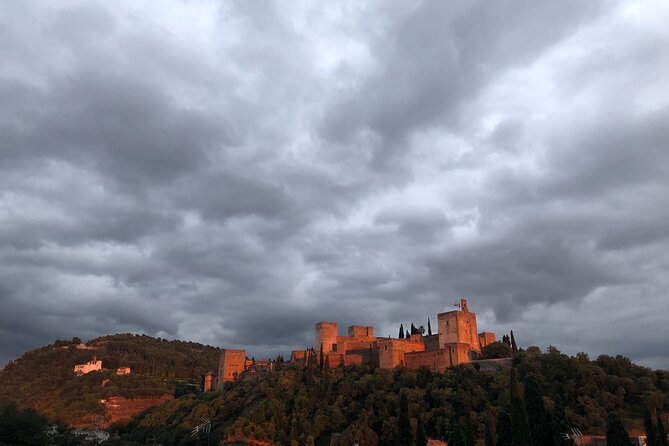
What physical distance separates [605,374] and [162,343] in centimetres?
15798

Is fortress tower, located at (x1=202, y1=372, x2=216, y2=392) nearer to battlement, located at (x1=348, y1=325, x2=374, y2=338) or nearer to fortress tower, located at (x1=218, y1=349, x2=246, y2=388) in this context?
fortress tower, located at (x1=218, y1=349, x2=246, y2=388)

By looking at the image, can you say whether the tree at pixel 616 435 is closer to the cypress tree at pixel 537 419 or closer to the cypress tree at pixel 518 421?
the cypress tree at pixel 537 419

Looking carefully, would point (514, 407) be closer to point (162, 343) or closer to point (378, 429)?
point (378, 429)

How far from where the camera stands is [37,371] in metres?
130

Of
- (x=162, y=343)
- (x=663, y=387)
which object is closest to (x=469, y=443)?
(x=663, y=387)

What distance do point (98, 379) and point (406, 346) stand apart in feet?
238

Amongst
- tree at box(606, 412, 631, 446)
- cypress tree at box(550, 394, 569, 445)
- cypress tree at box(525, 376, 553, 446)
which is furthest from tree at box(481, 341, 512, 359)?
tree at box(606, 412, 631, 446)

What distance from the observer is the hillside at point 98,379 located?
9975 cm

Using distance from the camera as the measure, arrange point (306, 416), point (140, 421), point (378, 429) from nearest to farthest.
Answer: point (378, 429)
point (306, 416)
point (140, 421)

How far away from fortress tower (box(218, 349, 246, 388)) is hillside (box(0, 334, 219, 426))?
61.1 ft

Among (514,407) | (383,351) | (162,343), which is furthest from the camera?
(162,343)

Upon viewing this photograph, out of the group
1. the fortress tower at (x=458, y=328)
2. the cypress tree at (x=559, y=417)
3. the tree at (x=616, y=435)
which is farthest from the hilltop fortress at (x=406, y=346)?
the tree at (x=616, y=435)

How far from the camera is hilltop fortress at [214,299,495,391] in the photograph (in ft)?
218

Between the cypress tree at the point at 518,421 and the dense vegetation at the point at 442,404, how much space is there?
6cm
